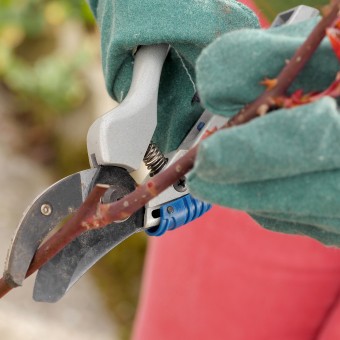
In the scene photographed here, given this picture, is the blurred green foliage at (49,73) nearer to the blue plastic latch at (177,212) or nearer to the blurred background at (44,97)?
the blurred background at (44,97)

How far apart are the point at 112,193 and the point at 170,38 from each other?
141 mm

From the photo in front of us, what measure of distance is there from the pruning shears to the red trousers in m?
0.35

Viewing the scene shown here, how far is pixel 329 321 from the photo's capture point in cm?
96

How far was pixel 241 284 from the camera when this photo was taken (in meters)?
1.00

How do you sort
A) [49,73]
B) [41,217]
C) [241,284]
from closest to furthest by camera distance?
[41,217] → [241,284] → [49,73]

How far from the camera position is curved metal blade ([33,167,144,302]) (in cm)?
56

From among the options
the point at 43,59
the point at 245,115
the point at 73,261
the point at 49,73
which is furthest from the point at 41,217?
the point at 43,59

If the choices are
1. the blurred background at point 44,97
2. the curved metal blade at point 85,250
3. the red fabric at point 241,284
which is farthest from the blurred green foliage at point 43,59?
the curved metal blade at point 85,250

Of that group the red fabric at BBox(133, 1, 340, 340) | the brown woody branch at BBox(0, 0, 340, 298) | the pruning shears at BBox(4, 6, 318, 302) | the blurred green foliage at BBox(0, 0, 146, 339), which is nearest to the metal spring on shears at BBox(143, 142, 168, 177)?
the pruning shears at BBox(4, 6, 318, 302)

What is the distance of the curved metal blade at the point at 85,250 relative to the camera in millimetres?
556

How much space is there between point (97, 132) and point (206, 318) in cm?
54

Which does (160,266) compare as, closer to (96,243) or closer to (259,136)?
(96,243)

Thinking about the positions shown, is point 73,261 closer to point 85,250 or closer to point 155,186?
point 85,250

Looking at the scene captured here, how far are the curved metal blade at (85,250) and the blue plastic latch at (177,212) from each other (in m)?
0.02
